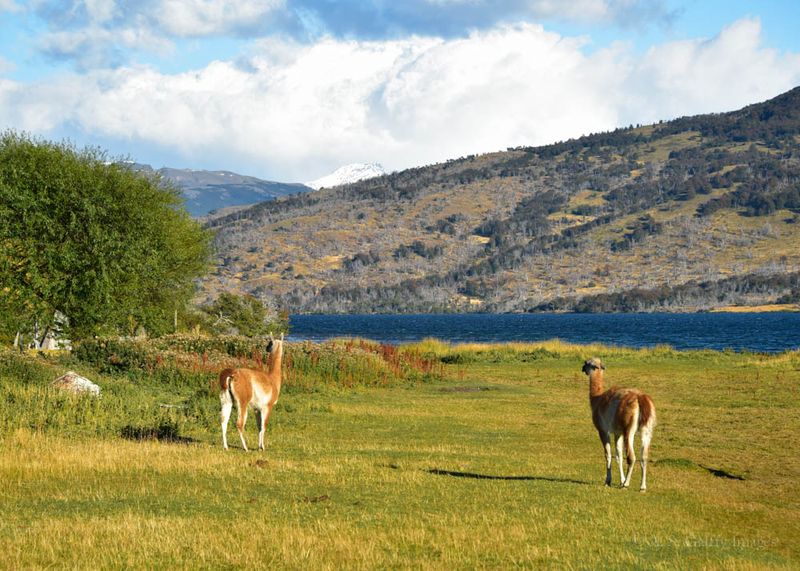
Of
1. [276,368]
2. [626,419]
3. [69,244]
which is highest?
[69,244]

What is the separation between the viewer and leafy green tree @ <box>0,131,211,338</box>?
40.6 meters

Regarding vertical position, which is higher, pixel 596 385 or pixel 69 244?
pixel 69 244

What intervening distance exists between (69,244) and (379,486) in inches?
1209

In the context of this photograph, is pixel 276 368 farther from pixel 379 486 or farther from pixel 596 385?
pixel 596 385

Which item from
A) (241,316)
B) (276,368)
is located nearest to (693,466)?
(276,368)

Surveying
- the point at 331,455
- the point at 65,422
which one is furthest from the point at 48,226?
the point at 331,455

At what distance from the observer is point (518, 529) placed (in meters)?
11.8

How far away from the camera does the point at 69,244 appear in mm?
41062

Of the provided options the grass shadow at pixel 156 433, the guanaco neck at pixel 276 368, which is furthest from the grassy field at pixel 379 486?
the guanaco neck at pixel 276 368

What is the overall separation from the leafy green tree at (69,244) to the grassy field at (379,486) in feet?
35.5

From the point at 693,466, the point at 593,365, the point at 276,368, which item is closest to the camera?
the point at 593,365

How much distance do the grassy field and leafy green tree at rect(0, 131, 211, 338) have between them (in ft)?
35.5

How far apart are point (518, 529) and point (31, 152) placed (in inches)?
1625

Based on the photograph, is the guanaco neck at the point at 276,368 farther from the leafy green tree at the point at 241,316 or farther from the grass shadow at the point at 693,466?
the leafy green tree at the point at 241,316
